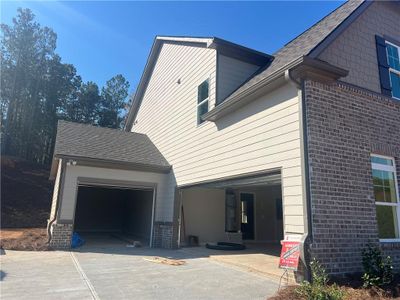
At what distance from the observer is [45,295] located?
5.23 m

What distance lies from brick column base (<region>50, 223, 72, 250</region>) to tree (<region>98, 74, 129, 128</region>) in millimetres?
26547

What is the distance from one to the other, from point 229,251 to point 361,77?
24.1ft

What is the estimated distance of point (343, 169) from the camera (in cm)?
646

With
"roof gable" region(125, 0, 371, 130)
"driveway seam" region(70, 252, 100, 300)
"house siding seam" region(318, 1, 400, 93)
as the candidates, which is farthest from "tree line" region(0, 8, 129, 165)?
"house siding seam" region(318, 1, 400, 93)

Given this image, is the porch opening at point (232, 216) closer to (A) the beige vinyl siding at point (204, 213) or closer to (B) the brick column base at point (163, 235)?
(A) the beige vinyl siding at point (204, 213)

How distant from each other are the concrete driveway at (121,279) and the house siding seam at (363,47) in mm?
5401

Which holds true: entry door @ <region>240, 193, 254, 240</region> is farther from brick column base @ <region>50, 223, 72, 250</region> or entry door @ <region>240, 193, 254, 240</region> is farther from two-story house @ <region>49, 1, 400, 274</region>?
brick column base @ <region>50, 223, 72, 250</region>

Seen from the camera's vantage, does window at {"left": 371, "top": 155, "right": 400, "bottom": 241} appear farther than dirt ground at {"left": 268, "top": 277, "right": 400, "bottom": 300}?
Yes

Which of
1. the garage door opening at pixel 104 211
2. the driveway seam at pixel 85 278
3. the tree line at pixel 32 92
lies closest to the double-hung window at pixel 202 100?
the driveway seam at pixel 85 278

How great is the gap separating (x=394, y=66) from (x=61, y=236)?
12.1m

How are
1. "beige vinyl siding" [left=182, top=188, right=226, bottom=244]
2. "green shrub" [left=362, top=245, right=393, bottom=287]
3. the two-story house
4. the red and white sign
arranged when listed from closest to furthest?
1. "green shrub" [left=362, top=245, right=393, bottom=287]
2. the red and white sign
3. the two-story house
4. "beige vinyl siding" [left=182, top=188, right=226, bottom=244]

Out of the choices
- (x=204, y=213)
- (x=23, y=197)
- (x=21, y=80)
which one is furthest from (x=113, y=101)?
(x=204, y=213)

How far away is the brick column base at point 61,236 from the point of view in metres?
10.8

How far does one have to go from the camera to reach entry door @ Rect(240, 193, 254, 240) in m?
15.0
